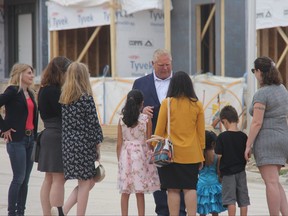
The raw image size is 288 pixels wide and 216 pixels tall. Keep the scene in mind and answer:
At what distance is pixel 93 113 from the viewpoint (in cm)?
916

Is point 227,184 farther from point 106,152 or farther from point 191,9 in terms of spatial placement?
point 191,9

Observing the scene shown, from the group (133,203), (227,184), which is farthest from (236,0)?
(227,184)

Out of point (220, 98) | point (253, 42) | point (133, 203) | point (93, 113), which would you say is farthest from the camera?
point (220, 98)

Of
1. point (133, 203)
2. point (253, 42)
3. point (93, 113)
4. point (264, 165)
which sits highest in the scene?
point (253, 42)

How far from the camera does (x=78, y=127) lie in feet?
29.9

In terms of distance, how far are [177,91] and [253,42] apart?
27.5ft

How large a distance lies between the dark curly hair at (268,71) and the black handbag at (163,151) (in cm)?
113

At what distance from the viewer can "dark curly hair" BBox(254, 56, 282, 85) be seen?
9.38 meters

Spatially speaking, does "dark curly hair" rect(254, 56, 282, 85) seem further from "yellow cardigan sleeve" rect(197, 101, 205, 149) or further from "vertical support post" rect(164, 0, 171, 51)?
"vertical support post" rect(164, 0, 171, 51)

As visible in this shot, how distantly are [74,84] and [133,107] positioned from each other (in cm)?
79

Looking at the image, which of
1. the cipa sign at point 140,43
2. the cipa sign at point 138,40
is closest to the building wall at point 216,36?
the cipa sign at point 138,40

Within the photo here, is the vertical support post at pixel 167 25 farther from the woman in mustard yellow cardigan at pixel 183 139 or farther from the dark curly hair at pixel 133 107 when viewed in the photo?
the woman in mustard yellow cardigan at pixel 183 139

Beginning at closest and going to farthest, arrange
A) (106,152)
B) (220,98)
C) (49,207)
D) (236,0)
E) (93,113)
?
1. (93,113)
2. (49,207)
3. (106,152)
4. (220,98)
5. (236,0)

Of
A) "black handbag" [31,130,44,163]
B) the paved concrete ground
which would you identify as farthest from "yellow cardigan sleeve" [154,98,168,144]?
the paved concrete ground
